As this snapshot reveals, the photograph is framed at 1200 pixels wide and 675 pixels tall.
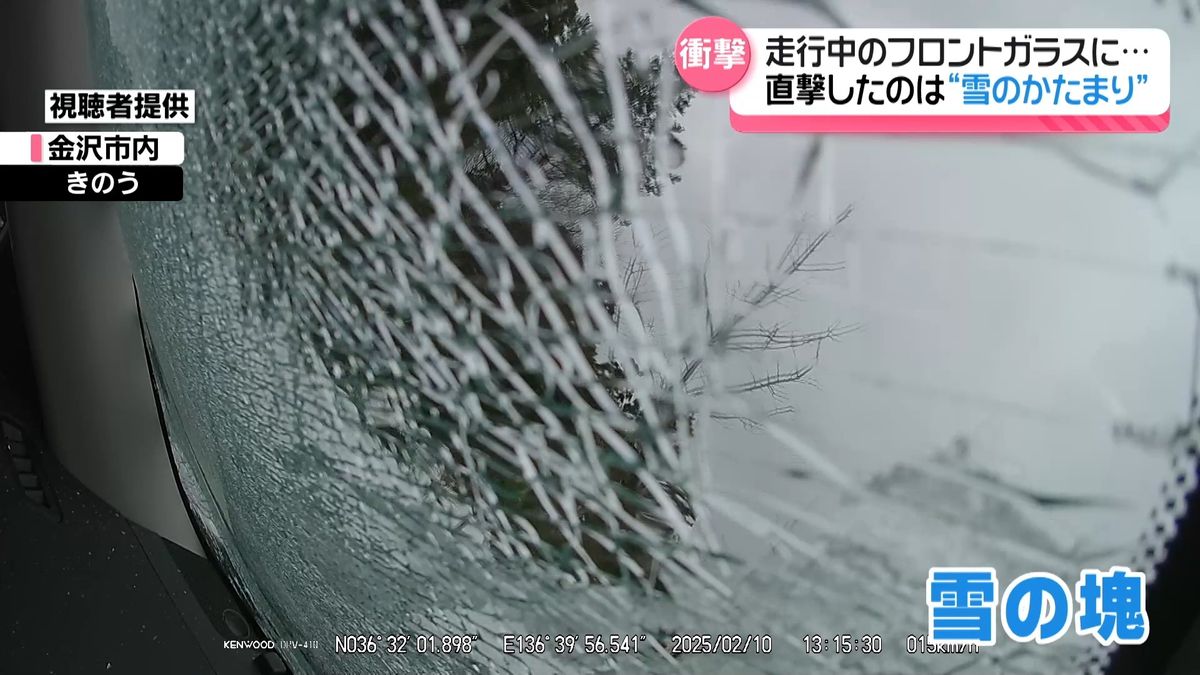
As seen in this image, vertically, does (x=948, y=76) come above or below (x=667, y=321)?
above

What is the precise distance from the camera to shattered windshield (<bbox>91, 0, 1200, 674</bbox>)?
1.28 feet

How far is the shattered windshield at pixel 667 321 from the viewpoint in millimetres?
389

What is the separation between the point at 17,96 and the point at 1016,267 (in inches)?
22.0

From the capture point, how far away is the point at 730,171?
0.39 m

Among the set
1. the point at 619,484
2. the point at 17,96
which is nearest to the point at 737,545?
the point at 619,484

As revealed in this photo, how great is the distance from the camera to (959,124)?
399mm

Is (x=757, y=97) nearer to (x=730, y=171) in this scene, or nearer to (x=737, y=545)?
(x=730, y=171)
